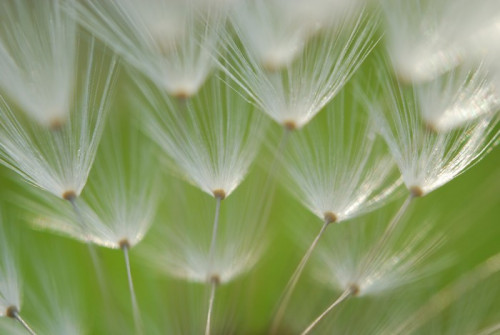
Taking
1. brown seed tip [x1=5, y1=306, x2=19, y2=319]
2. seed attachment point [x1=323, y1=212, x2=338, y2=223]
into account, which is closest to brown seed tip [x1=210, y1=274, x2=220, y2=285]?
seed attachment point [x1=323, y1=212, x2=338, y2=223]

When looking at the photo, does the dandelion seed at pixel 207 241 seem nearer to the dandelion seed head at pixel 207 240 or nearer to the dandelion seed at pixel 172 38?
the dandelion seed head at pixel 207 240

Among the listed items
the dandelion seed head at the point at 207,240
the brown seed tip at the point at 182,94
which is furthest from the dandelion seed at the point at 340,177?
the brown seed tip at the point at 182,94

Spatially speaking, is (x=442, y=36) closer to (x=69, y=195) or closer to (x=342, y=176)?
(x=342, y=176)

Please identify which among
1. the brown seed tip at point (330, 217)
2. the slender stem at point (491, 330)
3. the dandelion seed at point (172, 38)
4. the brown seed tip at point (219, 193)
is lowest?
the slender stem at point (491, 330)

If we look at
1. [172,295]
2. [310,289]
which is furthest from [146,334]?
[310,289]

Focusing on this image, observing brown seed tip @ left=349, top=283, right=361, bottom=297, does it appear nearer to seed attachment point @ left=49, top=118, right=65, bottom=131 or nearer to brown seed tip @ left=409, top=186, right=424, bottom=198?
brown seed tip @ left=409, top=186, right=424, bottom=198
